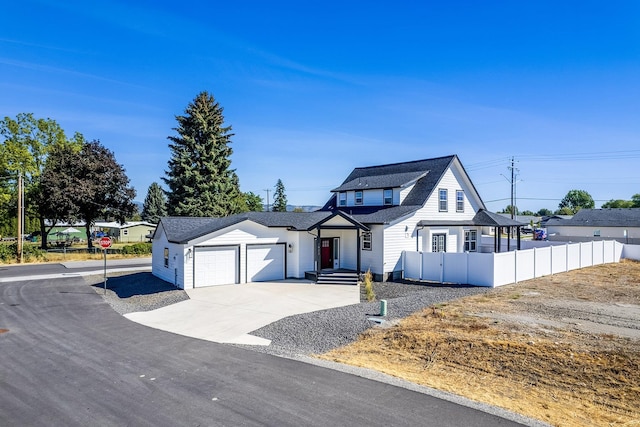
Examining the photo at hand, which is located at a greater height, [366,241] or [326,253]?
[366,241]

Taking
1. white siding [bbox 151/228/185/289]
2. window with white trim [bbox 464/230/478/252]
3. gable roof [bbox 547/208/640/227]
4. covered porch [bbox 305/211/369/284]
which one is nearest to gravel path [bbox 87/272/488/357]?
white siding [bbox 151/228/185/289]

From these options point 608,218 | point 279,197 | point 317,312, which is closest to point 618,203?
point 608,218

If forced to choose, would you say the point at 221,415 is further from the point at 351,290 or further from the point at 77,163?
the point at 77,163

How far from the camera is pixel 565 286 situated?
1888cm

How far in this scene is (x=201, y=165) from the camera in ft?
129

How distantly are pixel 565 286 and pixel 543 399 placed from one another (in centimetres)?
1389

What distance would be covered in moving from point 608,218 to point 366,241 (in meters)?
44.5

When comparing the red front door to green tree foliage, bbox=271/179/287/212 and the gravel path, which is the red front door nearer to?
the gravel path

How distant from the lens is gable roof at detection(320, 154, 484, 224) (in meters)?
22.5

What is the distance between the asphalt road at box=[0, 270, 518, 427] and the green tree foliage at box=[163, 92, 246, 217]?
27.6m

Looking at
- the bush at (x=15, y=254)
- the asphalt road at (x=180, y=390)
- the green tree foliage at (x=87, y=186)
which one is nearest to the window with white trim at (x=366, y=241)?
the asphalt road at (x=180, y=390)

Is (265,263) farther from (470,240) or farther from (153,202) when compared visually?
(153,202)

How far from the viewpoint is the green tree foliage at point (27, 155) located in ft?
129

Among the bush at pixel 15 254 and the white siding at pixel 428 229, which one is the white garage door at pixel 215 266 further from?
the bush at pixel 15 254
